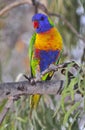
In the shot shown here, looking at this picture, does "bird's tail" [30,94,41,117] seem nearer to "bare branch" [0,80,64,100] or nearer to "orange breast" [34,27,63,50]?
Answer: "orange breast" [34,27,63,50]

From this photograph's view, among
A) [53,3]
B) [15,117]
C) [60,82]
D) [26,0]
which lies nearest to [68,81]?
[60,82]

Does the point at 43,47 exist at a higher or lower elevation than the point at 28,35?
higher

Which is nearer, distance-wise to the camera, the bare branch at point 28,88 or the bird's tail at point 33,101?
the bare branch at point 28,88

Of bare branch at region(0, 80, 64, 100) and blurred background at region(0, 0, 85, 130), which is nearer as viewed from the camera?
bare branch at region(0, 80, 64, 100)

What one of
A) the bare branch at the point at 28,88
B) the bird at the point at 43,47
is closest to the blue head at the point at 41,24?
the bird at the point at 43,47

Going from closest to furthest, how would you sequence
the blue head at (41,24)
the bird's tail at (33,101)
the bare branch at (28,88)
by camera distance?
the bare branch at (28,88), the bird's tail at (33,101), the blue head at (41,24)

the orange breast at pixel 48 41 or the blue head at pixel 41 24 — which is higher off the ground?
the blue head at pixel 41 24

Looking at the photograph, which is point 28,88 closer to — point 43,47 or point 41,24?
point 43,47

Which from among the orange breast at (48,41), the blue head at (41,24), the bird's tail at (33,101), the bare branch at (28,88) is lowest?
the bird's tail at (33,101)

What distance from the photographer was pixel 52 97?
5.74 feet

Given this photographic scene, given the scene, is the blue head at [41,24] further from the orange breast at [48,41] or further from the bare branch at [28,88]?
the bare branch at [28,88]

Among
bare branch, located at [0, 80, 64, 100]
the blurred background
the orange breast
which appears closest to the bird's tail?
the blurred background

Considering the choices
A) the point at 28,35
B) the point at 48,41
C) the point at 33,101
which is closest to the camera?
the point at 33,101

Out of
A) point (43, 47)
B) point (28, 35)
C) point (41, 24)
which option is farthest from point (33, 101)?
point (28, 35)
